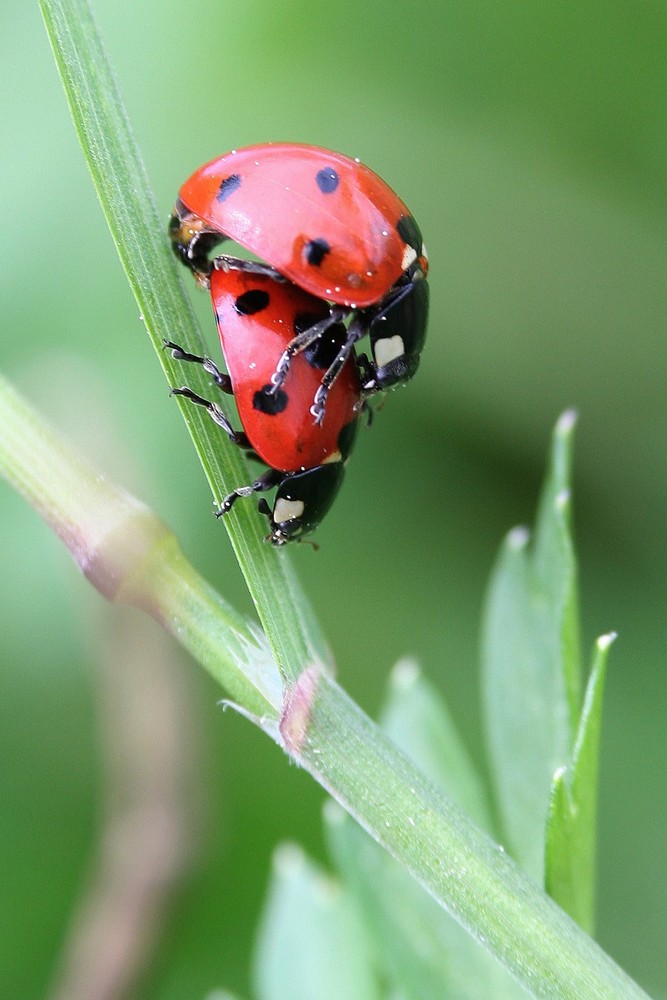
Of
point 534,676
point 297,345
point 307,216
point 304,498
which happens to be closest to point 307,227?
point 307,216

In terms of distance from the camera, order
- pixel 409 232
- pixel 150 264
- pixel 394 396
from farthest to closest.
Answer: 1. pixel 394 396
2. pixel 409 232
3. pixel 150 264

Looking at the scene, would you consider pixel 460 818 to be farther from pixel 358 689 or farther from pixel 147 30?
pixel 147 30

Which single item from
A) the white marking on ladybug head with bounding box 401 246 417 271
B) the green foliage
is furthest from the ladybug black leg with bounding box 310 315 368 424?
the green foliage

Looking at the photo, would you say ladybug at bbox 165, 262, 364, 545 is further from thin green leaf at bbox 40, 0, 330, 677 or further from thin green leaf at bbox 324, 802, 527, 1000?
thin green leaf at bbox 324, 802, 527, 1000

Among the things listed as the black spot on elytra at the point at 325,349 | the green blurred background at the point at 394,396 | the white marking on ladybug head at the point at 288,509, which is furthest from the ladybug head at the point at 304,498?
the green blurred background at the point at 394,396

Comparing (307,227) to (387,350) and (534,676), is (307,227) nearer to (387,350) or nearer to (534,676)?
(387,350)
